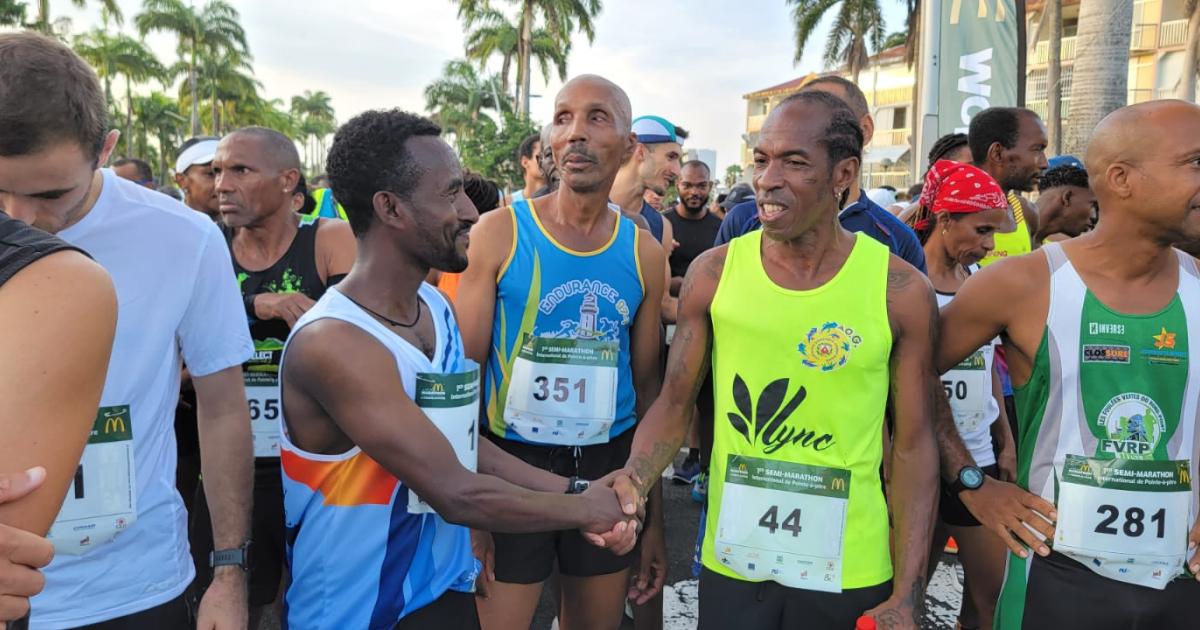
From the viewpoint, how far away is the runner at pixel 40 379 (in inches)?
42.0

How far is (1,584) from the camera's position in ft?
3.41

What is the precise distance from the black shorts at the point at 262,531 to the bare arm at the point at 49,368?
7.16 ft

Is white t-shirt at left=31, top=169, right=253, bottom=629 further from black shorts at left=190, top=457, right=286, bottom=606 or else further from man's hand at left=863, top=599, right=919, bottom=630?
man's hand at left=863, top=599, right=919, bottom=630

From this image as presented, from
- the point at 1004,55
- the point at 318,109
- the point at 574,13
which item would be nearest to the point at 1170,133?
the point at 1004,55

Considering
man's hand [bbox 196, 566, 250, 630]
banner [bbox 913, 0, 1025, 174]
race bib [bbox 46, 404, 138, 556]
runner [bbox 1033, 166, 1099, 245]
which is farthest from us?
banner [bbox 913, 0, 1025, 174]

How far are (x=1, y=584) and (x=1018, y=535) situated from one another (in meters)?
2.42

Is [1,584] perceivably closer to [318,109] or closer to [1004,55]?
[1004,55]

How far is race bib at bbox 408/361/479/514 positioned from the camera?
210 cm

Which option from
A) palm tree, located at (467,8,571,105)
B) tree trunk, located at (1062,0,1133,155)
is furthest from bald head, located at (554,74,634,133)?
palm tree, located at (467,8,571,105)

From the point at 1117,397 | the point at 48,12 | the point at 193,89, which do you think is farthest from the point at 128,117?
the point at 1117,397

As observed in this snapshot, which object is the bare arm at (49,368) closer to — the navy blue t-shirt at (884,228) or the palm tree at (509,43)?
the navy blue t-shirt at (884,228)

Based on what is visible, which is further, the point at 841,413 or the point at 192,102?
the point at 192,102

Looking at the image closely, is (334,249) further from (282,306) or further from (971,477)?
(971,477)

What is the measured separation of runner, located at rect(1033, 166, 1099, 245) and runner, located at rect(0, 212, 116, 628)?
18.2 ft
